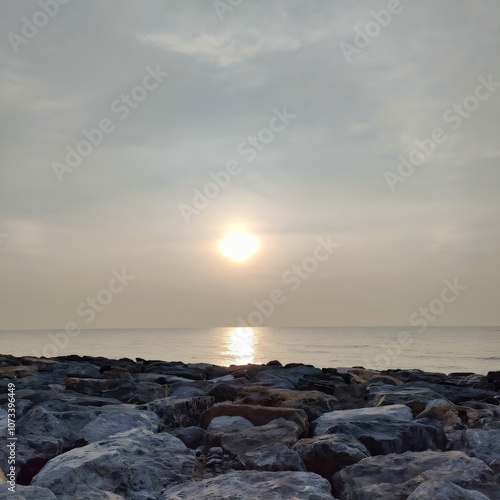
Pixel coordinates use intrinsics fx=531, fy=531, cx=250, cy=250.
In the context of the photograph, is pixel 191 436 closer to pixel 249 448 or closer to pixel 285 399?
pixel 249 448

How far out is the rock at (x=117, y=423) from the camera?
447 centimetres

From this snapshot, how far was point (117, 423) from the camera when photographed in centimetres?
466

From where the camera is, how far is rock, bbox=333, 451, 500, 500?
328 cm

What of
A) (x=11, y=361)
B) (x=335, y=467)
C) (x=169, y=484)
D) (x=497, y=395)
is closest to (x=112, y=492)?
(x=169, y=484)

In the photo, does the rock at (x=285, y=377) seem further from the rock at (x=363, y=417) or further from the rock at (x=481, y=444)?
the rock at (x=481, y=444)

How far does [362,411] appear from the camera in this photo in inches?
199

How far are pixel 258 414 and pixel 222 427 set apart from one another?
453mm

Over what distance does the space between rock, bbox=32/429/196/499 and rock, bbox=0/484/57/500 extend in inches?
10.0

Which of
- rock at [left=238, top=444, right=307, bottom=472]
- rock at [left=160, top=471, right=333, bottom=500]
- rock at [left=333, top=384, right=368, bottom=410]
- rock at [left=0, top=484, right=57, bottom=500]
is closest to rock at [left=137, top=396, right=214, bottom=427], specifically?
rock at [left=238, top=444, right=307, bottom=472]

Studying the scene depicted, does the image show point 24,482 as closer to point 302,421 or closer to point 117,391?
point 302,421

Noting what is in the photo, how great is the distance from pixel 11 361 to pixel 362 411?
31.6 ft

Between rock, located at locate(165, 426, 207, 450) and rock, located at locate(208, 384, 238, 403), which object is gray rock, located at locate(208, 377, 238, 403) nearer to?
rock, located at locate(208, 384, 238, 403)

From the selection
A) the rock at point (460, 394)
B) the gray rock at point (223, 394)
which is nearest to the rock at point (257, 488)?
the gray rock at point (223, 394)

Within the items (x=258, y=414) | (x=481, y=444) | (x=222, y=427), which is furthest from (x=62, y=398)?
(x=481, y=444)
